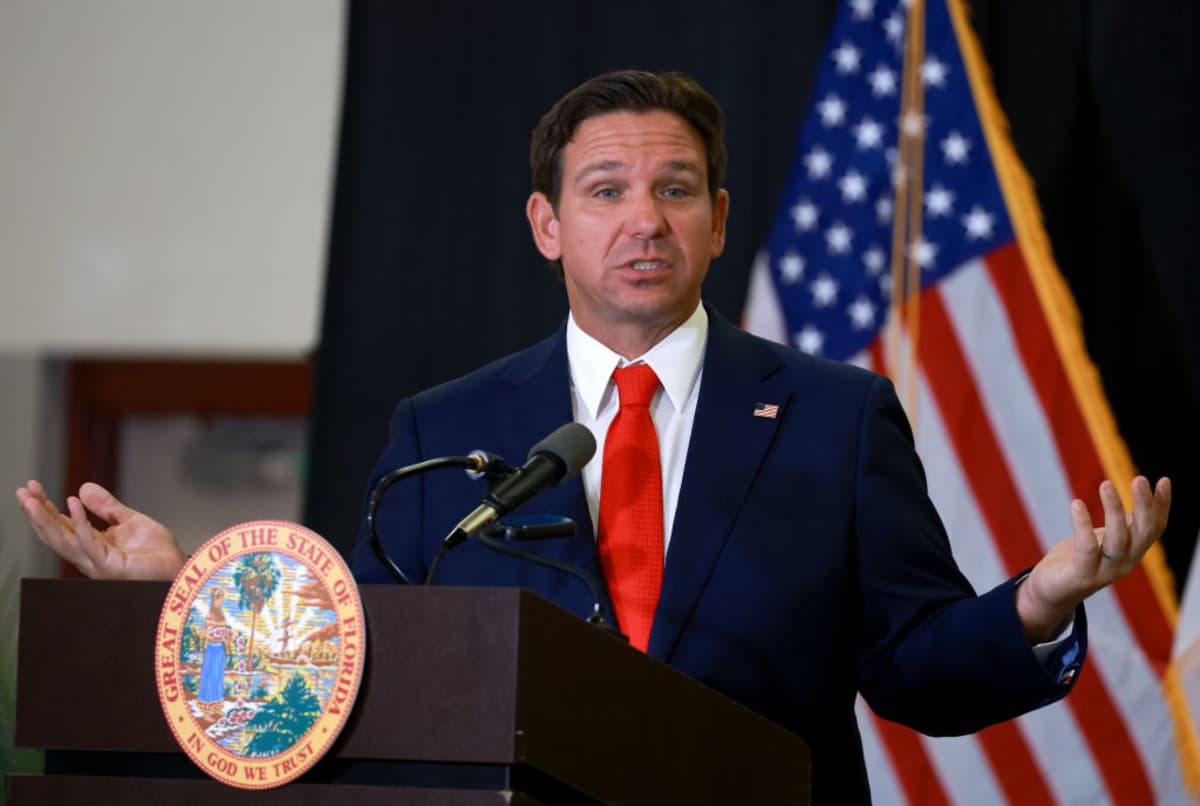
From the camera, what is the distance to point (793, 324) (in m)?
4.36

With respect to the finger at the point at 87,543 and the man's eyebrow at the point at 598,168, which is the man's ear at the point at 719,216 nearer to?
the man's eyebrow at the point at 598,168

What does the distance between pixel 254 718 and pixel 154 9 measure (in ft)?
14.3

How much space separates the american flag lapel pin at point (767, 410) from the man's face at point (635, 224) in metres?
0.22

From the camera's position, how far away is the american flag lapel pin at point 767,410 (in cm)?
226

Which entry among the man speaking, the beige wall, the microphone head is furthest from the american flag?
the microphone head

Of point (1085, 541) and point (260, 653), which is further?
point (1085, 541)

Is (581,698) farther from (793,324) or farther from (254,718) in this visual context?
(793,324)

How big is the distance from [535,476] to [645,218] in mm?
779

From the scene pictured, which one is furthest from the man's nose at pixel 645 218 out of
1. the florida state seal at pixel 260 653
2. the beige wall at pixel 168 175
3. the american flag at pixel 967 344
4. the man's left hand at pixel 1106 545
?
the beige wall at pixel 168 175

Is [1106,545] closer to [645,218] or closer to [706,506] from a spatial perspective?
[706,506]

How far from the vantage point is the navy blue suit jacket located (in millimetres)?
2053

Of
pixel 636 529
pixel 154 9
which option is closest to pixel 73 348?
pixel 154 9

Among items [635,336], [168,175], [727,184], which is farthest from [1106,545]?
[168,175]

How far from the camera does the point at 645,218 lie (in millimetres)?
2355
